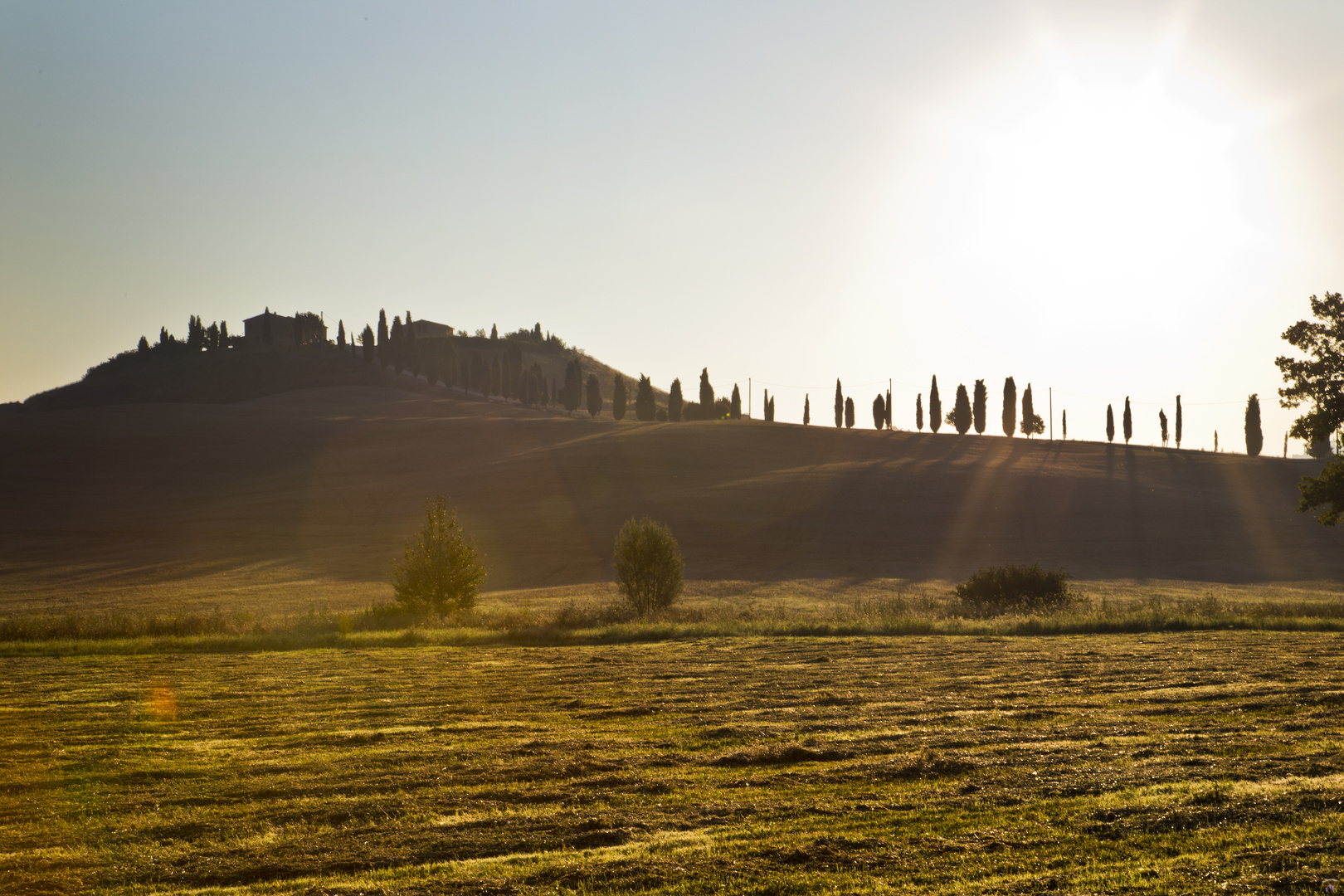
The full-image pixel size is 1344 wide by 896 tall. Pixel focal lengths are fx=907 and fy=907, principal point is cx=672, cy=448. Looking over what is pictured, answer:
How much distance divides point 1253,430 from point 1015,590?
330 feet

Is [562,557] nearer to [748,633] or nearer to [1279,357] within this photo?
[748,633]

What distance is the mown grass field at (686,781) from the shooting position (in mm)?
6980

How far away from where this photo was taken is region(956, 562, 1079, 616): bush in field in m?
35.1

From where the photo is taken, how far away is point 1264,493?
8356cm


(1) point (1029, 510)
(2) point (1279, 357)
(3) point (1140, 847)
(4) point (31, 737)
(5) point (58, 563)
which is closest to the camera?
(3) point (1140, 847)

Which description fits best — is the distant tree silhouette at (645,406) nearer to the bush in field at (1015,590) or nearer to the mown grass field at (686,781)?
the bush in field at (1015,590)

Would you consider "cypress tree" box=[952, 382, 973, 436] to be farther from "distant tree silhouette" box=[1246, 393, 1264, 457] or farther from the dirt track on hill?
"distant tree silhouette" box=[1246, 393, 1264, 457]

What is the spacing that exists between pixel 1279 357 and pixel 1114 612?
1242 cm

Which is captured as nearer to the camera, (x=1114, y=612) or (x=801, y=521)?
(x=1114, y=612)

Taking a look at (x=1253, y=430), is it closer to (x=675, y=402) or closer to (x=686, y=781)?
(x=675, y=402)

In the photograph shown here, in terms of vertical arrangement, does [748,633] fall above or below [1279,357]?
below

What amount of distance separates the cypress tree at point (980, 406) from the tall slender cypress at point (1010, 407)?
278cm

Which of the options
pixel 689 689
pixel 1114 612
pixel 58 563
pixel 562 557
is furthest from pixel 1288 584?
pixel 58 563

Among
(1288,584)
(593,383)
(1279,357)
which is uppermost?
(593,383)
